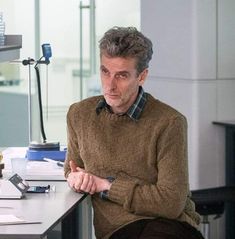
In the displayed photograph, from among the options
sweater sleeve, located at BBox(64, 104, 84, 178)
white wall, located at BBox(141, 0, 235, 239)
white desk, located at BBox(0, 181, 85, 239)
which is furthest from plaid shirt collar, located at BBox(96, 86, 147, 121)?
white wall, located at BBox(141, 0, 235, 239)

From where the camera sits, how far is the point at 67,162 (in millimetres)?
2635

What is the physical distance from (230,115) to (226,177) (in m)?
0.37

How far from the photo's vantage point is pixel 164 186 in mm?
2309

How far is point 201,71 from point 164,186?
160cm

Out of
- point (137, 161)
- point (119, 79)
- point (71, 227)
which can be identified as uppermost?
point (119, 79)

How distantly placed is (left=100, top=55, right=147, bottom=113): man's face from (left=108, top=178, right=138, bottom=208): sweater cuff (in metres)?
0.29

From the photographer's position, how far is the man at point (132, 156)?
7.59 feet

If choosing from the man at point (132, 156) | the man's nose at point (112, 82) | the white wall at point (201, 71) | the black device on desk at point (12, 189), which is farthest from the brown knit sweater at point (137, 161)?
the white wall at point (201, 71)

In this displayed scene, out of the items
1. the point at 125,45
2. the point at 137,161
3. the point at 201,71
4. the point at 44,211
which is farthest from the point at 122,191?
the point at 201,71

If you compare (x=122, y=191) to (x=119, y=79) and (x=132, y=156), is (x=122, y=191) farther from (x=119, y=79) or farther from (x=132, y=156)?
(x=119, y=79)

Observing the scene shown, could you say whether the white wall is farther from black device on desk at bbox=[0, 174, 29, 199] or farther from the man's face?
black device on desk at bbox=[0, 174, 29, 199]

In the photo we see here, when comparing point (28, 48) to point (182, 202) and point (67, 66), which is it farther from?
point (182, 202)

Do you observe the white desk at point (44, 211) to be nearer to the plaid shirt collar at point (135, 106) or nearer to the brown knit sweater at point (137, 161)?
the brown knit sweater at point (137, 161)

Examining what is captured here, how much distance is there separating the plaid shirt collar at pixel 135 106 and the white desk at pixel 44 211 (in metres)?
0.34
